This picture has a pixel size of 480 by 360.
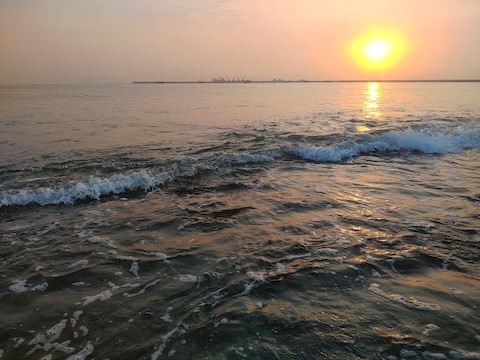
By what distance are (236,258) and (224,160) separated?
25.6ft

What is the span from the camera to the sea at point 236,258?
13.5ft

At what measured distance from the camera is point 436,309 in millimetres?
4594

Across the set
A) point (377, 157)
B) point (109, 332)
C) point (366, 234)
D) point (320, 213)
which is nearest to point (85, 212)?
point (109, 332)

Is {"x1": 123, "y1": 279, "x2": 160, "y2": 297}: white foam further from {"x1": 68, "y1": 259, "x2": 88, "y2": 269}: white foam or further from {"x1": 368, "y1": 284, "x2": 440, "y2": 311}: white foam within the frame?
{"x1": 368, "y1": 284, "x2": 440, "y2": 311}: white foam

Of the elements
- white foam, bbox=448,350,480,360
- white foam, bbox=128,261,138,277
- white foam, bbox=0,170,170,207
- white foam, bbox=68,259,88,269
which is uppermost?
white foam, bbox=0,170,170,207

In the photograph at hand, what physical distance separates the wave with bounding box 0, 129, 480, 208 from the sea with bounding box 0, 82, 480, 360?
0.24 feet

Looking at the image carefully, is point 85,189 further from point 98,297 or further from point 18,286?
point 98,297

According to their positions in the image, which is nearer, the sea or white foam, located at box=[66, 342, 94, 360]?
white foam, located at box=[66, 342, 94, 360]

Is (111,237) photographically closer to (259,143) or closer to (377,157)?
(259,143)

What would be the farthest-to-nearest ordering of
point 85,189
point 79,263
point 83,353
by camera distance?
point 85,189, point 79,263, point 83,353

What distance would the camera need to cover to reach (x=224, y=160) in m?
13.6

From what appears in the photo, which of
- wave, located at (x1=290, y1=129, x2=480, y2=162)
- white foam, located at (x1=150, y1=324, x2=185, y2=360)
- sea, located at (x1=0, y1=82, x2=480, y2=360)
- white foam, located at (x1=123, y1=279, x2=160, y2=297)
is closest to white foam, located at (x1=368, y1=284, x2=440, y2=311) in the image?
sea, located at (x1=0, y1=82, x2=480, y2=360)

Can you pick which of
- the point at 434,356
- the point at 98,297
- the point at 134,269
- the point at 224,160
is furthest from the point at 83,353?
the point at 224,160

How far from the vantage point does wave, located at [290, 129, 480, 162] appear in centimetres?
1505
